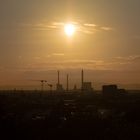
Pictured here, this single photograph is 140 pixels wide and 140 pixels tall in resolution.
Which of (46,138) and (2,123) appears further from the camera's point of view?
(2,123)

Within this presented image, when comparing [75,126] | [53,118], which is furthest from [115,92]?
[75,126]

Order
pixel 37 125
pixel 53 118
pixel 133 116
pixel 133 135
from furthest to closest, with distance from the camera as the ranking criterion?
pixel 133 116 → pixel 53 118 → pixel 37 125 → pixel 133 135

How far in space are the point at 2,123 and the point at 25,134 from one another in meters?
2.97

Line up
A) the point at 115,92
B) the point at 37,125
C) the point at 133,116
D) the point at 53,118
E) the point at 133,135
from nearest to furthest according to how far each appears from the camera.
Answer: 1. the point at 133,135
2. the point at 37,125
3. the point at 53,118
4. the point at 133,116
5. the point at 115,92

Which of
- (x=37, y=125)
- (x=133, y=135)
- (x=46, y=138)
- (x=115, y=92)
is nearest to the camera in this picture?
(x=46, y=138)

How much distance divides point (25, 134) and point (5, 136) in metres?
1.46

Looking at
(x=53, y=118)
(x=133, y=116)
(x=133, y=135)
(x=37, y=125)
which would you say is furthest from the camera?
(x=133, y=116)

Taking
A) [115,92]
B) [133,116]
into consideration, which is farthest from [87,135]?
[115,92]

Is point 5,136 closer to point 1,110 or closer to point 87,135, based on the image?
point 87,135

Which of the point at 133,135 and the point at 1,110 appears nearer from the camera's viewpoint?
the point at 133,135

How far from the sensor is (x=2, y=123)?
31547 millimetres

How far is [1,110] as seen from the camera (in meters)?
40.7

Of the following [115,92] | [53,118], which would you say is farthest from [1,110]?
[115,92]

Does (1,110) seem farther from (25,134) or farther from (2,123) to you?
(25,134)
